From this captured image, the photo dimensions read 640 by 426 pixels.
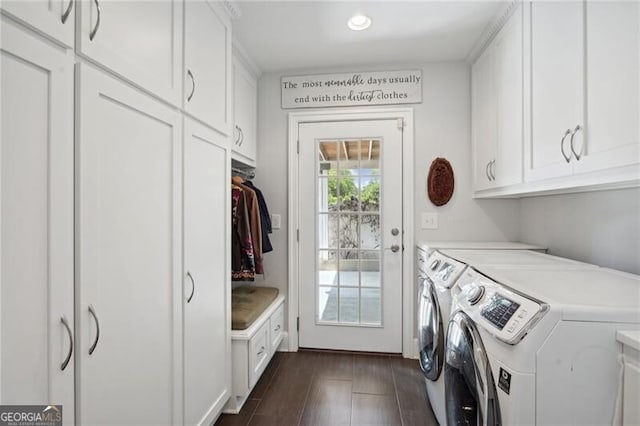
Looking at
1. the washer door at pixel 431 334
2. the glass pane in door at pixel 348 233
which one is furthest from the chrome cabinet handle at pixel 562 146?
the glass pane in door at pixel 348 233

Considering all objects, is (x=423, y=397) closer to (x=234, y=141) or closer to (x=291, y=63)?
(x=234, y=141)

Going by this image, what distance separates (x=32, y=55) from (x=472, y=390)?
156cm

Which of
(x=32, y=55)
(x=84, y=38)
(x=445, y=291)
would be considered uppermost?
(x=84, y=38)

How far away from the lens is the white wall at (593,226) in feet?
4.37

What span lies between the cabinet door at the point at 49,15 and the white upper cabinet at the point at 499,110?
6.52 feet

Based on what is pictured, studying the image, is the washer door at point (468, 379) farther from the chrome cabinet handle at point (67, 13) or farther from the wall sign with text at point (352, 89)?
the wall sign with text at point (352, 89)

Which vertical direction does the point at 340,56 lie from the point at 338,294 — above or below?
above

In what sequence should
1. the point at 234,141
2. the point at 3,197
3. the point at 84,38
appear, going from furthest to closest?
the point at 234,141 → the point at 84,38 → the point at 3,197

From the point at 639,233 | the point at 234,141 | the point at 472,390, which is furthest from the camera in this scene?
the point at 234,141

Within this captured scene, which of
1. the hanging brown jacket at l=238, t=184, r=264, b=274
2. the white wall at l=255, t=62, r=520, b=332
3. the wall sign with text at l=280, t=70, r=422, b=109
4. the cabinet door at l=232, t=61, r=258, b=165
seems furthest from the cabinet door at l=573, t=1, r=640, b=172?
the cabinet door at l=232, t=61, r=258, b=165

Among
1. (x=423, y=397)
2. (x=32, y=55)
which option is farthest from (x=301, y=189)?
(x=32, y=55)

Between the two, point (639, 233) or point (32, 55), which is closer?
point (32, 55)

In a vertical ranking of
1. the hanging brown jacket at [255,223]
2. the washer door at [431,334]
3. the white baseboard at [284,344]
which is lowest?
the white baseboard at [284,344]

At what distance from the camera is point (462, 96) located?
2.41m
